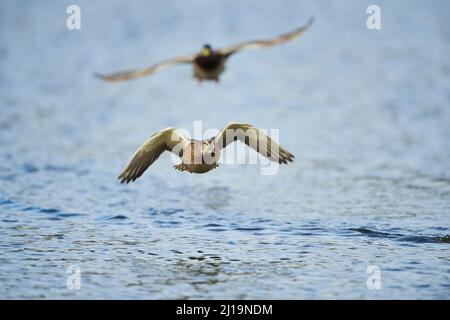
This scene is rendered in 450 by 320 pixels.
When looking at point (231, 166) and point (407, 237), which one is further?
point (231, 166)

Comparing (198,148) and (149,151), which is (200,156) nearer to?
(198,148)

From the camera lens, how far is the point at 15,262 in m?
10.3

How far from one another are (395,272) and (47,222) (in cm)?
487

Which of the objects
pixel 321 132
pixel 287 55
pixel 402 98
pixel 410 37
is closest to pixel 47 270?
pixel 321 132

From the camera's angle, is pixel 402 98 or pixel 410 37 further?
pixel 410 37

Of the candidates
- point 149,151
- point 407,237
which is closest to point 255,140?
point 149,151

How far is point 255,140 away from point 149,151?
4.50ft

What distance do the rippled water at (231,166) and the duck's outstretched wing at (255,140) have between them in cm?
102

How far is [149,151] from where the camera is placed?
1153 cm

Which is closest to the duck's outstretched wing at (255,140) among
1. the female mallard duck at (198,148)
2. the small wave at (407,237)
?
the female mallard duck at (198,148)

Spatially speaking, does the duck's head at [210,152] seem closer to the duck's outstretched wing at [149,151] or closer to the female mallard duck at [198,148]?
the female mallard duck at [198,148]

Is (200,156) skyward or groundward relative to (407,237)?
skyward

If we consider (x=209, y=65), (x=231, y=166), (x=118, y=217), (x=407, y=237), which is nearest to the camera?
(x=407, y=237)
